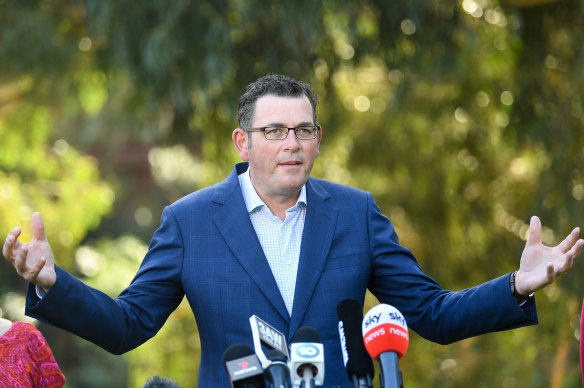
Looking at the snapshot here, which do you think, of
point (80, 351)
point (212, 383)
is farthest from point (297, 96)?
point (80, 351)

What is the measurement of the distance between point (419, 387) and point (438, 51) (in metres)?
3.68

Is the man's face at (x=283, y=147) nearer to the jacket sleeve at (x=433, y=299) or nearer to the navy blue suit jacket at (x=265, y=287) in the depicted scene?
the navy blue suit jacket at (x=265, y=287)

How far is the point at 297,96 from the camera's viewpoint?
323cm

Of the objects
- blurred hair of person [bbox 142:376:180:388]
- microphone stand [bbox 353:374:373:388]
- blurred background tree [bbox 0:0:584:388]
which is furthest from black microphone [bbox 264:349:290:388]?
blurred background tree [bbox 0:0:584:388]

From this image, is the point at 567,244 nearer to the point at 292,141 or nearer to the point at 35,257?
the point at 292,141

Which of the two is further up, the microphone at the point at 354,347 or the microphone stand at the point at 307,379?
the microphone at the point at 354,347

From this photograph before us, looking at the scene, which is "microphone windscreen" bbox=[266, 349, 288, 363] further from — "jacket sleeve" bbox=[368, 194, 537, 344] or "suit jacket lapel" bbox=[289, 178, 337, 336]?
"jacket sleeve" bbox=[368, 194, 537, 344]

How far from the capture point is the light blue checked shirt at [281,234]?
3.20 m

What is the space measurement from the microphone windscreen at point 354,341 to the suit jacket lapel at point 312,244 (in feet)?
1.51

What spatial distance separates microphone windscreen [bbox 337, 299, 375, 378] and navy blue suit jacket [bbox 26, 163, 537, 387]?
47cm

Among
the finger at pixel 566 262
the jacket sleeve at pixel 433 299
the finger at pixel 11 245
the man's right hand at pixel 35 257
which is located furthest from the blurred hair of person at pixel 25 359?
the finger at pixel 566 262

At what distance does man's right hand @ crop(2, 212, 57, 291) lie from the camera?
2682 millimetres

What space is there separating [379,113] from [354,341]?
714cm

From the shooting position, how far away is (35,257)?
2758 mm
